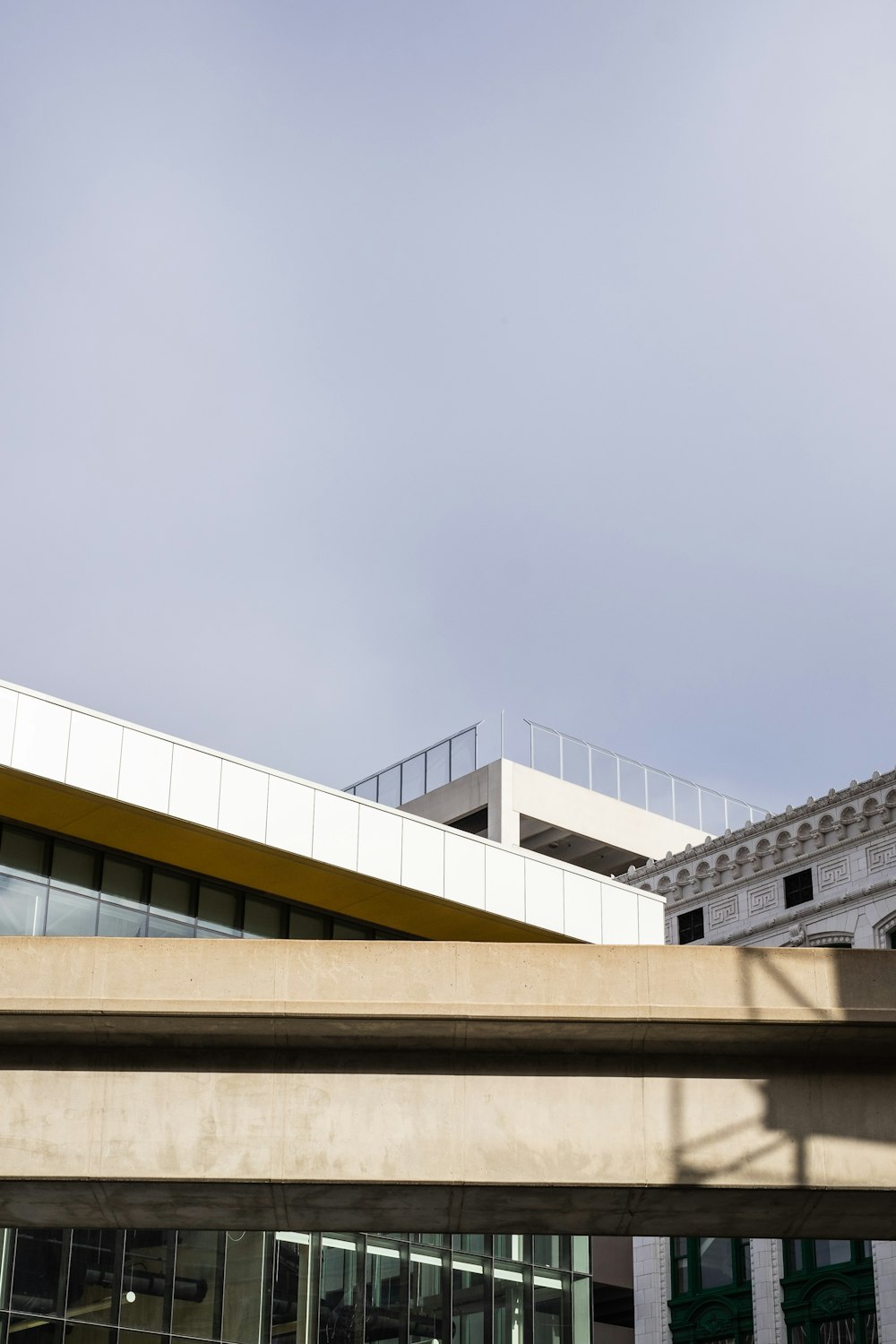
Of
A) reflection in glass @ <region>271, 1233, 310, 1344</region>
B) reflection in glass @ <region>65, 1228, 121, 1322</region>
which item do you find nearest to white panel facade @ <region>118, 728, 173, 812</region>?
reflection in glass @ <region>65, 1228, 121, 1322</region>

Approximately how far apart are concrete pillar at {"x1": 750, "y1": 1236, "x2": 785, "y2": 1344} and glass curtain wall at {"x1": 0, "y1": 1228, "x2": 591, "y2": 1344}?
1284 cm

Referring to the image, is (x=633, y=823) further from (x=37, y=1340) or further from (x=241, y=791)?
(x=37, y=1340)

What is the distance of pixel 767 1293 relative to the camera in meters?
42.4

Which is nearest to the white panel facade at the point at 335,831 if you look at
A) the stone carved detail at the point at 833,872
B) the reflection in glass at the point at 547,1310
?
the reflection in glass at the point at 547,1310

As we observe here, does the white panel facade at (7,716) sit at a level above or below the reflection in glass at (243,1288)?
above

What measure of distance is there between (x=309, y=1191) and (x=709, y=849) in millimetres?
32935

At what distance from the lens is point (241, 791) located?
1076 inches

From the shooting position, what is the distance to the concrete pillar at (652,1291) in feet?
149

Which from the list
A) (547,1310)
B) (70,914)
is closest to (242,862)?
(70,914)

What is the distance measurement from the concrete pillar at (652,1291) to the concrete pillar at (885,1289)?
7.94m

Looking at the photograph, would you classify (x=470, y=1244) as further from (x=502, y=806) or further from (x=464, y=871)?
(x=502, y=806)

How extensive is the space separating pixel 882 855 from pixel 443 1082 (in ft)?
93.0

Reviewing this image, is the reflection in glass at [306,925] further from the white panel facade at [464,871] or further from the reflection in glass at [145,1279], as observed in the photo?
the reflection in glass at [145,1279]

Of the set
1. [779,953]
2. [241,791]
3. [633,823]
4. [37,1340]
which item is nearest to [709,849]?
[633,823]
